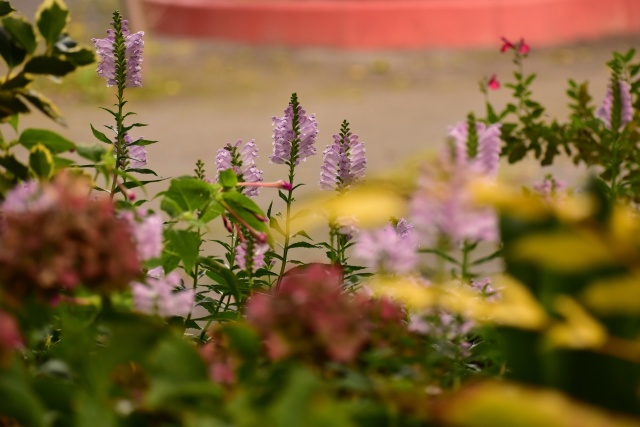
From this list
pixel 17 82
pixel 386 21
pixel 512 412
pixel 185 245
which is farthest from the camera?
pixel 386 21

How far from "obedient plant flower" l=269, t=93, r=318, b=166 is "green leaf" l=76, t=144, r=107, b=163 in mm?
542

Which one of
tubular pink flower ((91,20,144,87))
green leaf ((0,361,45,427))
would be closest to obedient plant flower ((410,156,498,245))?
green leaf ((0,361,45,427))

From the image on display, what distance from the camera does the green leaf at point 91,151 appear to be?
1516mm

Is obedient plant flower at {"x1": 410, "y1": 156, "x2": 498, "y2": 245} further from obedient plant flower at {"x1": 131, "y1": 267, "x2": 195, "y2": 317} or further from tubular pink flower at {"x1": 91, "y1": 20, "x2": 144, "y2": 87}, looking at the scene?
tubular pink flower at {"x1": 91, "y1": 20, "x2": 144, "y2": 87}

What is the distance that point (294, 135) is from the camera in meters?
2.05

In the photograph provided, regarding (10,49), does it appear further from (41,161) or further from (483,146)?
(483,146)

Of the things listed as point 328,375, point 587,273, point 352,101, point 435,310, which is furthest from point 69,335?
point 352,101

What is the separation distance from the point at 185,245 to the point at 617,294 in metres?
0.70

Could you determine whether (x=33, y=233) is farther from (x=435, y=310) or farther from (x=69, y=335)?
(x=435, y=310)

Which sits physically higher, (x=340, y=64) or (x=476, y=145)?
(x=340, y=64)

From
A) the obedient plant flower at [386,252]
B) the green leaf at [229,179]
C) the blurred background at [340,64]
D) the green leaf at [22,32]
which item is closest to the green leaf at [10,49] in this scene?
the green leaf at [22,32]

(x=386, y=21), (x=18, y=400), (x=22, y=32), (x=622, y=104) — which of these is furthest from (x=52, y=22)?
(x=386, y=21)

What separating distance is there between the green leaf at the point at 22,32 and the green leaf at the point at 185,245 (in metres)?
0.32

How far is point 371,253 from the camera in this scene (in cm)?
122
